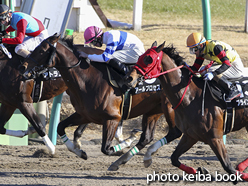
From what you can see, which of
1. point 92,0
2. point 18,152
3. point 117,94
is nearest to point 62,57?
point 117,94

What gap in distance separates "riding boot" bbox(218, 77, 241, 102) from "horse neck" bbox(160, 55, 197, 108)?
467 millimetres

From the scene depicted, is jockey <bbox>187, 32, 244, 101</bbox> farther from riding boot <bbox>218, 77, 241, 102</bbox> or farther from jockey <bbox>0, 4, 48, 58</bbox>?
jockey <bbox>0, 4, 48, 58</bbox>

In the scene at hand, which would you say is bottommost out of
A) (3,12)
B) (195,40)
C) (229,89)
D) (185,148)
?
(185,148)

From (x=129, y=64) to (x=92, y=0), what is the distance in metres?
9.50

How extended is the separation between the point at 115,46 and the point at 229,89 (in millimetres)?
1667

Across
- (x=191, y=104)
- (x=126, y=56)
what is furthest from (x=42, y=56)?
(x=191, y=104)

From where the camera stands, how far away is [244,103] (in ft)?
16.5

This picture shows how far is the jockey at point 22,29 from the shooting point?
583 cm

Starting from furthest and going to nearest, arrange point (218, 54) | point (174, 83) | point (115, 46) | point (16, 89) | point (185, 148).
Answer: point (16, 89)
point (115, 46)
point (185, 148)
point (218, 54)
point (174, 83)

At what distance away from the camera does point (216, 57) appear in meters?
4.98

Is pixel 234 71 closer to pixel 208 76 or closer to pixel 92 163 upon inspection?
pixel 208 76

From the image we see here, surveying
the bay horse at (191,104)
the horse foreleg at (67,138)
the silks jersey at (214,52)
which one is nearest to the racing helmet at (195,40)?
the silks jersey at (214,52)

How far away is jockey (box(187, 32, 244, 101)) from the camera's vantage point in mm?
4793

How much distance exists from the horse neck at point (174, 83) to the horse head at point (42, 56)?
1495 mm
